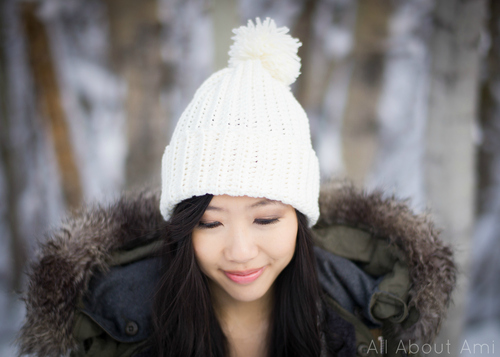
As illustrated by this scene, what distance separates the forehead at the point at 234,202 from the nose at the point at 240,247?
0.09 m

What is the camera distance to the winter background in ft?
10.8

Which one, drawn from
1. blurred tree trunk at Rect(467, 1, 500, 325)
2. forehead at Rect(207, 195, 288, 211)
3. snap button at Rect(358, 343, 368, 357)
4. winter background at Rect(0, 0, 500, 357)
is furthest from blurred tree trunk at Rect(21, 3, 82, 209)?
blurred tree trunk at Rect(467, 1, 500, 325)

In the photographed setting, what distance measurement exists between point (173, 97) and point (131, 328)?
8.28 feet

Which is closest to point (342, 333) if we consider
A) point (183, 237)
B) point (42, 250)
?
point (183, 237)

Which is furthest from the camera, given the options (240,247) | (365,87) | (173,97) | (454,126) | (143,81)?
(173,97)

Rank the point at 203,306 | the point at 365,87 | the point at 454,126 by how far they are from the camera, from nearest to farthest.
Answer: the point at 203,306 → the point at 454,126 → the point at 365,87

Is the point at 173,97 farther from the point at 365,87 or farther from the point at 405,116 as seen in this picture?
the point at 405,116

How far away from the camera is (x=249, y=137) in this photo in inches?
53.3

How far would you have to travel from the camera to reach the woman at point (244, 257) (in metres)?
1.38

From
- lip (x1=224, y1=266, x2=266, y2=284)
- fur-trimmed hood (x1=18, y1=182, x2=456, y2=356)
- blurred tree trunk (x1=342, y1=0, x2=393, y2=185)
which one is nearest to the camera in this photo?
lip (x1=224, y1=266, x2=266, y2=284)

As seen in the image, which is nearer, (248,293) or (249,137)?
(249,137)

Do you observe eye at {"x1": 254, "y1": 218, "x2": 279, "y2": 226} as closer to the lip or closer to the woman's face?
the woman's face

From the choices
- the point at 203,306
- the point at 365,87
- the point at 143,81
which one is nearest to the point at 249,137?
the point at 203,306

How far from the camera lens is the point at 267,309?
1757 millimetres
